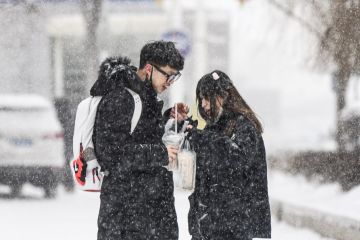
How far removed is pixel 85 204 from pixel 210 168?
9.05 metres

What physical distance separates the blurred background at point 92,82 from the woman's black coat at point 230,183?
11.0 ft

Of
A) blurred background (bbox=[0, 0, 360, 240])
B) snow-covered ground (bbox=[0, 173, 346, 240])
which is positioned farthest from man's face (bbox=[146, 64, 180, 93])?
snow-covered ground (bbox=[0, 173, 346, 240])

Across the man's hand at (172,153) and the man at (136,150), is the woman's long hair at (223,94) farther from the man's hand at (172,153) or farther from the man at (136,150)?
the man's hand at (172,153)

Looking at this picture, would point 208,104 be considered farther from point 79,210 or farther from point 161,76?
point 79,210

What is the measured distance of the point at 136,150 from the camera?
12.8 ft

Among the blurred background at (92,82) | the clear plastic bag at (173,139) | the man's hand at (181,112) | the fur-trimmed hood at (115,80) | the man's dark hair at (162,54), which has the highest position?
the man's dark hair at (162,54)

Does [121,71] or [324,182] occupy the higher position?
[121,71]

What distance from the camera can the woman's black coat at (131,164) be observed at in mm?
3904

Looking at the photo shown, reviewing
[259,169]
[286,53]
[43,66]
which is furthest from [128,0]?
[259,169]

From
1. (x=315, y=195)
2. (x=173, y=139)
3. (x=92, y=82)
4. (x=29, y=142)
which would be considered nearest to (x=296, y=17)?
(x=315, y=195)

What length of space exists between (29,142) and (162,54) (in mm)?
9833

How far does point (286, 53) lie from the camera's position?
1312cm

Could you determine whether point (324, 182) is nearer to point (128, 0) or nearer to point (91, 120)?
point (128, 0)

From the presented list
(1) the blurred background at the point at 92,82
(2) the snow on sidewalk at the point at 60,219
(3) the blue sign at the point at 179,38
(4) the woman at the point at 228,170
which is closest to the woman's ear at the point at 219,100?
(4) the woman at the point at 228,170
